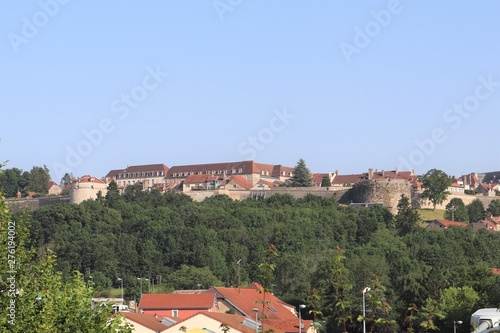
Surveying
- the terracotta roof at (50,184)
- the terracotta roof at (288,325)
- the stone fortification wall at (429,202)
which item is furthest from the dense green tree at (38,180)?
the terracotta roof at (288,325)

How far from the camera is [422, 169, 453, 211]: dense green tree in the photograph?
112 meters

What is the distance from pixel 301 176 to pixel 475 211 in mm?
18440

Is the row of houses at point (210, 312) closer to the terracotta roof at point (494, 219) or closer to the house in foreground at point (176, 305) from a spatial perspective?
the house in foreground at point (176, 305)

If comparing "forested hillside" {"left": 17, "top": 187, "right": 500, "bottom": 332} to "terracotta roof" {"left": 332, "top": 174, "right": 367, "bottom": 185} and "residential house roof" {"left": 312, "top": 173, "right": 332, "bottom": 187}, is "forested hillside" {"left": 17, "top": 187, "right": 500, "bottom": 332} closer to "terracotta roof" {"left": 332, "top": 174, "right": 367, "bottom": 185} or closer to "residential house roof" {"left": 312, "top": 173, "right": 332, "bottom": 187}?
"residential house roof" {"left": 312, "top": 173, "right": 332, "bottom": 187}

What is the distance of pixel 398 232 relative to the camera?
100 m

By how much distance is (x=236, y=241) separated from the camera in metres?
95.0

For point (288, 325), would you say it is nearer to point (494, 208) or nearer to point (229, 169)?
point (494, 208)

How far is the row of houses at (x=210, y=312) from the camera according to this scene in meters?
39.8

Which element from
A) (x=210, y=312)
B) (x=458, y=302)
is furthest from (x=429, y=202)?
(x=210, y=312)

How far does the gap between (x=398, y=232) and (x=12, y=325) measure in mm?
83345

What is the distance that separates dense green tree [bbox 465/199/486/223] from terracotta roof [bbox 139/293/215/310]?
64.3m

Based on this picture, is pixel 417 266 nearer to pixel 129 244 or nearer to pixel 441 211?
pixel 129 244

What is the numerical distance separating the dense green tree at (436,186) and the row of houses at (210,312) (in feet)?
177

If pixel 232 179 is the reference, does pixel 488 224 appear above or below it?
below
